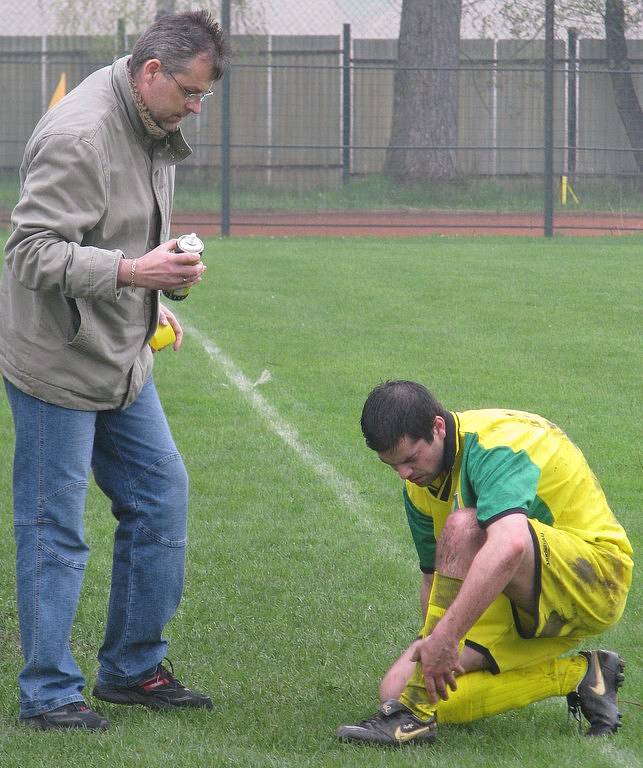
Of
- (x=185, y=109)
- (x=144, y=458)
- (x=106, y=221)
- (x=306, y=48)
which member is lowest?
(x=144, y=458)

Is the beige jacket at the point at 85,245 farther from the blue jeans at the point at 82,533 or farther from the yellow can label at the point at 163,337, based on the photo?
the yellow can label at the point at 163,337

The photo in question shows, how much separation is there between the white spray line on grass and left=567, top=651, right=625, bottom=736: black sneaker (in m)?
1.58

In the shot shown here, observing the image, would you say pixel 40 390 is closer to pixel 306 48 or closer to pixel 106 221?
pixel 106 221

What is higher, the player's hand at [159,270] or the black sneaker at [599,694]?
the player's hand at [159,270]

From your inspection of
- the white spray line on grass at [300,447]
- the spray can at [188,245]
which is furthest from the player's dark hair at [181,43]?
the white spray line on grass at [300,447]

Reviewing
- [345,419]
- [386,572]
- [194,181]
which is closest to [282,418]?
[345,419]

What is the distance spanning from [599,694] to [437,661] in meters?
0.63

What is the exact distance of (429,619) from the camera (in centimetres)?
387

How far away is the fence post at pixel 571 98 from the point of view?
21.4 m

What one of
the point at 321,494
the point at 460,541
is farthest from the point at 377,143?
the point at 460,541

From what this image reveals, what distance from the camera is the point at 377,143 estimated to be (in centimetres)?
2280

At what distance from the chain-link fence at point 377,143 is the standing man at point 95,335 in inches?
658

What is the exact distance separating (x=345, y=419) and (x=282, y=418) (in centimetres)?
40

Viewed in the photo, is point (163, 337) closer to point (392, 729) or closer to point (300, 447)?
point (392, 729)
